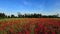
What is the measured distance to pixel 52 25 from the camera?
657cm

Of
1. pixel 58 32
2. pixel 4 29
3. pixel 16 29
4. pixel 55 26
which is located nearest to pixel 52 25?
pixel 55 26

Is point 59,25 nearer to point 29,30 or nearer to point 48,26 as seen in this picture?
point 48,26

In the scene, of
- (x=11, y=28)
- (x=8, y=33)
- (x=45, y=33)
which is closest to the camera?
(x=45, y=33)

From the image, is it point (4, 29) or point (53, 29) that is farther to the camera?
point (4, 29)

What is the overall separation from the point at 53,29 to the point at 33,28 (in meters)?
0.79

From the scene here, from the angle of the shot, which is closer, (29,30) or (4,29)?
(29,30)

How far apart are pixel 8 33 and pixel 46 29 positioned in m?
1.54

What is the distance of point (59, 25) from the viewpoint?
6.46 m

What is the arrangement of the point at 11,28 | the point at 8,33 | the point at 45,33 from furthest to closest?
the point at 11,28
the point at 8,33
the point at 45,33

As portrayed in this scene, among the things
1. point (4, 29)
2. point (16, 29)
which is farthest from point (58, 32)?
point (4, 29)

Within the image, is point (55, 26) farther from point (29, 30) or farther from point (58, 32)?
point (29, 30)

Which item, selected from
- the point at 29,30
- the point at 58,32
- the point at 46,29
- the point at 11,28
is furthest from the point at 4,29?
the point at 58,32

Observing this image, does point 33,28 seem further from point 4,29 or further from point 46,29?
point 4,29

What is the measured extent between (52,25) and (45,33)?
0.75m
